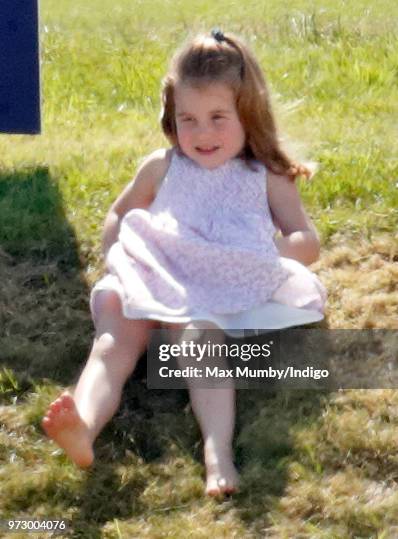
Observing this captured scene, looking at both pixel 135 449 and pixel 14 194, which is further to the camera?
pixel 14 194

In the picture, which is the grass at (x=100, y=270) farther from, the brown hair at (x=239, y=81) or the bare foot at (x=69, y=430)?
the brown hair at (x=239, y=81)

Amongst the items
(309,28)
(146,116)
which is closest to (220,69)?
(146,116)

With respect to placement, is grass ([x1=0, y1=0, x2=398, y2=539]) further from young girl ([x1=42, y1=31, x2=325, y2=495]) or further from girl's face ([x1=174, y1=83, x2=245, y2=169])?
girl's face ([x1=174, y1=83, x2=245, y2=169])

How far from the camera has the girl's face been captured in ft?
13.7

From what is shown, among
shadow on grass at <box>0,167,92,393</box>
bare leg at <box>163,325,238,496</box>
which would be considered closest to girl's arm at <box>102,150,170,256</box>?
shadow on grass at <box>0,167,92,393</box>

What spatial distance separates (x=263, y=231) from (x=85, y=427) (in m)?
0.92

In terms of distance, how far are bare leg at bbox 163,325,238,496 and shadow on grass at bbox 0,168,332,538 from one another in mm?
44

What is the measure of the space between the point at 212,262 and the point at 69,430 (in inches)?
30.3

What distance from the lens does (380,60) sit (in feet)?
21.3

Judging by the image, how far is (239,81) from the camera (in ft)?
13.8

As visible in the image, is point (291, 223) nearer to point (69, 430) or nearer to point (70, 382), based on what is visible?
point (70, 382)

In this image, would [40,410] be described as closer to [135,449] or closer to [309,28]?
[135,449]

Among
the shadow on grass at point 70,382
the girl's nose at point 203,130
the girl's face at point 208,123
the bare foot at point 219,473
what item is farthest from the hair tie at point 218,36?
the bare foot at point 219,473

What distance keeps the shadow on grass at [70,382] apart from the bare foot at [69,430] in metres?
0.11
